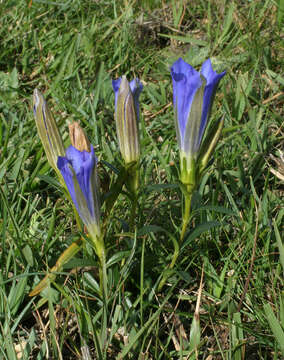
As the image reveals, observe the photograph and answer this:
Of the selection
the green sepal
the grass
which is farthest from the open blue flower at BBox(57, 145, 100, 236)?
the green sepal

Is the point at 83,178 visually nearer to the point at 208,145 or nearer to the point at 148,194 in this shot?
the point at 208,145

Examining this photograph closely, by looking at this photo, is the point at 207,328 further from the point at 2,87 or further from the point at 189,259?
the point at 2,87

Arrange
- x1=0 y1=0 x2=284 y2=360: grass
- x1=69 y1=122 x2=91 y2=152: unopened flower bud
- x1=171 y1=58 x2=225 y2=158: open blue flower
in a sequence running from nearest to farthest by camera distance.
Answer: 1. x1=171 y1=58 x2=225 y2=158: open blue flower
2. x1=69 y1=122 x2=91 y2=152: unopened flower bud
3. x1=0 y1=0 x2=284 y2=360: grass

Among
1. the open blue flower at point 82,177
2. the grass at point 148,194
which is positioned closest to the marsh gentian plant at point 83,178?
the open blue flower at point 82,177

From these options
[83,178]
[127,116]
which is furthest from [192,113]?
[83,178]

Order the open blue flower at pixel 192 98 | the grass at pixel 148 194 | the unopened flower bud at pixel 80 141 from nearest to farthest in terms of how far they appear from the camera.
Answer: the open blue flower at pixel 192 98 → the unopened flower bud at pixel 80 141 → the grass at pixel 148 194

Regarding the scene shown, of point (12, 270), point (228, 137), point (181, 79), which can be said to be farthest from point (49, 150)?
point (228, 137)

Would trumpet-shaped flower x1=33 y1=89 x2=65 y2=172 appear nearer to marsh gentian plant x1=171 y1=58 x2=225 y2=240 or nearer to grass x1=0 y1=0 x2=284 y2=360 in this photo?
grass x1=0 y1=0 x2=284 y2=360

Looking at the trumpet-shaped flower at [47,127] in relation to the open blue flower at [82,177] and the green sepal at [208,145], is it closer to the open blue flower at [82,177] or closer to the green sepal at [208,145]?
the open blue flower at [82,177]
